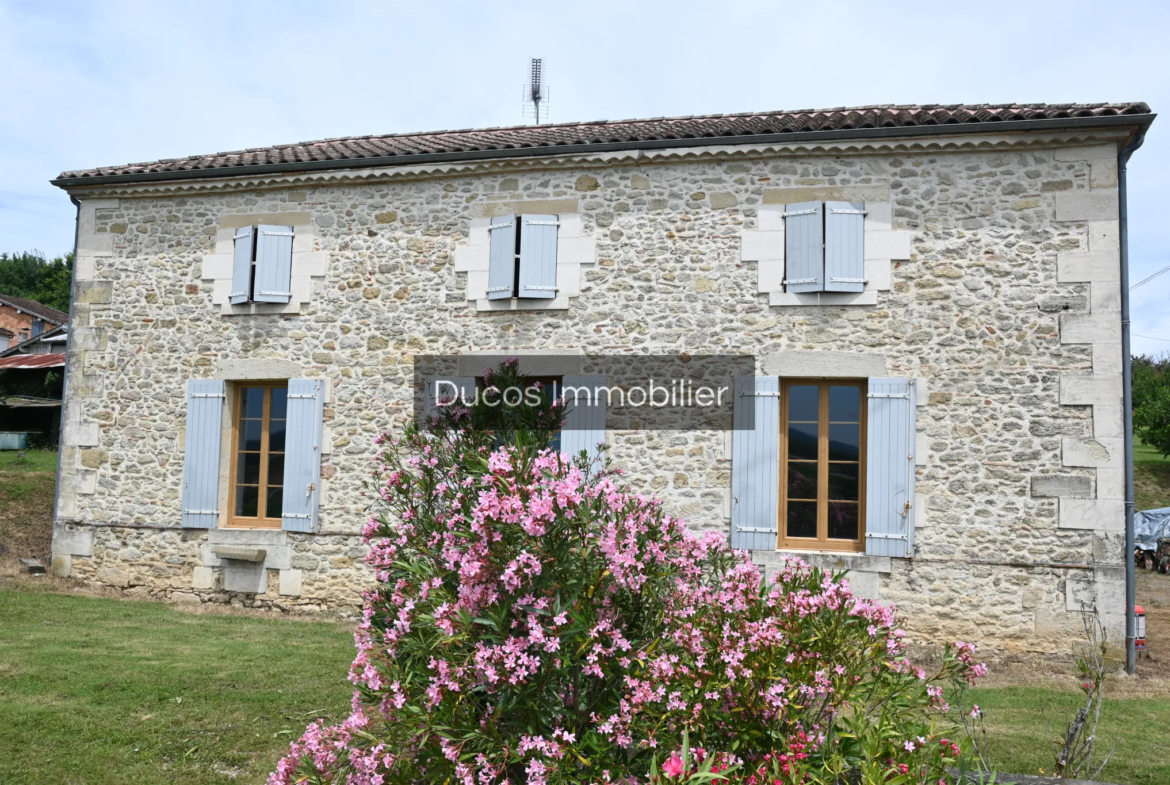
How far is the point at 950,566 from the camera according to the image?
6684mm

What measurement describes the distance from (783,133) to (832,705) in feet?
18.3

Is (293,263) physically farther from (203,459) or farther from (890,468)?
(890,468)

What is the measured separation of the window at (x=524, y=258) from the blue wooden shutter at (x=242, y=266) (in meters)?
2.52

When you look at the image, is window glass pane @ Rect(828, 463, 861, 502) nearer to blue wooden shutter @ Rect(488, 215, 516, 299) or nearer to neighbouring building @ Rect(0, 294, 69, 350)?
blue wooden shutter @ Rect(488, 215, 516, 299)

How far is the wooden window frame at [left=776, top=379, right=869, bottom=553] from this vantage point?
6.99m

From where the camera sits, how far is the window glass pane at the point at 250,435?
8.28 metres

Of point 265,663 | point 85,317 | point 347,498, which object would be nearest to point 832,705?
point 265,663

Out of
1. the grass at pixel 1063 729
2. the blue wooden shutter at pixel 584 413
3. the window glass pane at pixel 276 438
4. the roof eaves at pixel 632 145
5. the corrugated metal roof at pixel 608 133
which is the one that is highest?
the corrugated metal roof at pixel 608 133

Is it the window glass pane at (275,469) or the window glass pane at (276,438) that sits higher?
the window glass pane at (276,438)

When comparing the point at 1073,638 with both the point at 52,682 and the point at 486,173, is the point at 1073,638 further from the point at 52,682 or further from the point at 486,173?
the point at 52,682

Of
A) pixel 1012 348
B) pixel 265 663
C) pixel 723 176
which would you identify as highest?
pixel 723 176

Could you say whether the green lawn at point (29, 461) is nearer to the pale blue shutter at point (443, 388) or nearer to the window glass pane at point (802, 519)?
the pale blue shutter at point (443, 388)

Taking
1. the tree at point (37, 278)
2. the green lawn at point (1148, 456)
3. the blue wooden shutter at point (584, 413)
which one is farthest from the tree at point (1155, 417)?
the tree at point (37, 278)

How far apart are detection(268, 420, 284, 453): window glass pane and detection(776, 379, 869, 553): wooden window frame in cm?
485
